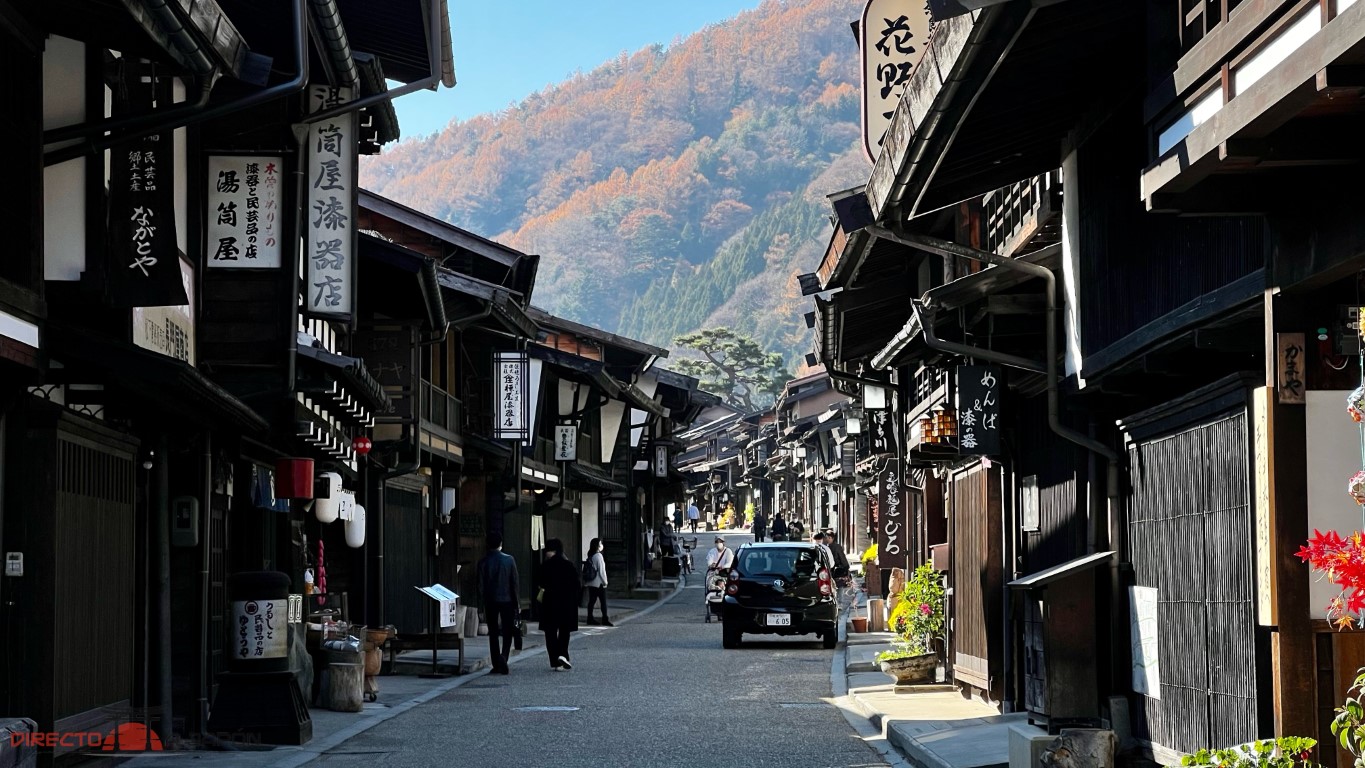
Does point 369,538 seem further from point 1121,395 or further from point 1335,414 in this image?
point 1335,414

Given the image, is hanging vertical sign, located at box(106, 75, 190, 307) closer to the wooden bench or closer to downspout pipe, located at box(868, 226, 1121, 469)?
downspout pipe, located at box(868, 226, 1121, 469)

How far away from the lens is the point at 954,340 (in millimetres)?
17469

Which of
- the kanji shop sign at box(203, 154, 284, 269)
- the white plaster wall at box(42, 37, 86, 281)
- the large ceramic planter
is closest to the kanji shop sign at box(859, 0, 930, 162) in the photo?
the kanji shop sign at box(203, 154, 284, 269)

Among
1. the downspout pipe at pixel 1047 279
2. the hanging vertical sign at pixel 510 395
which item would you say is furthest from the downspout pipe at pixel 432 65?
the hanging vertical sign at pixel 510 395

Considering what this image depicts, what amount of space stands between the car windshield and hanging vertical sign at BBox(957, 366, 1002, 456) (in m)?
12.9

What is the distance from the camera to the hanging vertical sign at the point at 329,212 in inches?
679

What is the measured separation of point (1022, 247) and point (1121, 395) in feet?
12.2

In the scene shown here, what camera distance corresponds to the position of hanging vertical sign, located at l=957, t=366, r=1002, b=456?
16328 millimetres

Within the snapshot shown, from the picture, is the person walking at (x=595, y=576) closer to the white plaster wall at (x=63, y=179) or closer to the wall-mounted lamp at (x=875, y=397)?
the wall-mounted lamp at (x=875, y=397)

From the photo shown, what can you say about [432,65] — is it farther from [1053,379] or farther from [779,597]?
[779,597]

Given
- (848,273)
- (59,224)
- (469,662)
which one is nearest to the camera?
(59,224)

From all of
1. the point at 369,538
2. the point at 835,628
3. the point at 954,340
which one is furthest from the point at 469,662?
the point at 954,340

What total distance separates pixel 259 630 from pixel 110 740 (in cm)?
208

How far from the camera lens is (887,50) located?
17.4 meters
